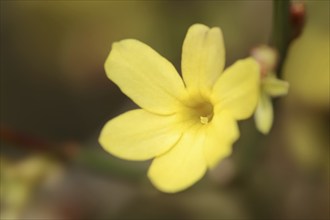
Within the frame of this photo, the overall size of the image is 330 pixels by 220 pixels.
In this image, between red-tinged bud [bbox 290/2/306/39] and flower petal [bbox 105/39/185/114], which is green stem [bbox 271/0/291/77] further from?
flower petal [bbox 105/39/185/114]

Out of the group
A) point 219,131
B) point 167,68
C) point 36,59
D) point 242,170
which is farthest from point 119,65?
point 36,59

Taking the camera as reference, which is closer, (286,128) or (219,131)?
(219,131)

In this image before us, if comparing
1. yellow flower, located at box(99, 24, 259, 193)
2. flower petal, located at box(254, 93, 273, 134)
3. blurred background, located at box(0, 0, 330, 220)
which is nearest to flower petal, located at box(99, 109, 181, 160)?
yellow flower, located at box(99, 24, 259, 193)

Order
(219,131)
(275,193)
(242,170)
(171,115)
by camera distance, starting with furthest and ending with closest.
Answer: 1. (275,193)
2. (242,170)
3. (171,115)
4. (219,131)

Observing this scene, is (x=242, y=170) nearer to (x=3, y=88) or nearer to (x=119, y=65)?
(x=119, y=65)

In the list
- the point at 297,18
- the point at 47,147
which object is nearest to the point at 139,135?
the point at 297,18

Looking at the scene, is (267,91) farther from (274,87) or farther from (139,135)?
(139,135)

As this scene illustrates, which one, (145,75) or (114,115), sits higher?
(114,115)
